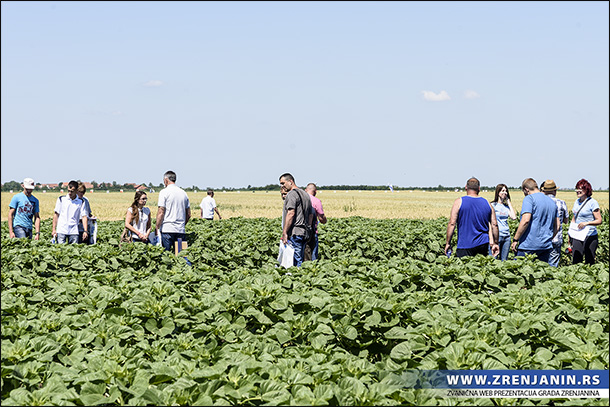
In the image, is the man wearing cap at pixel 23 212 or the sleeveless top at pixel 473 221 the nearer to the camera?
the sleeveless top at pixel 473 221

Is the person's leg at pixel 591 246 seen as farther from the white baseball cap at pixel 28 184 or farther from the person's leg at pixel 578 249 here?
the white baseball cap at pixel 28 184

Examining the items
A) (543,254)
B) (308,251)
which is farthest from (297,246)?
(543,254)

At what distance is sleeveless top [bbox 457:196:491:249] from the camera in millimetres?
8703

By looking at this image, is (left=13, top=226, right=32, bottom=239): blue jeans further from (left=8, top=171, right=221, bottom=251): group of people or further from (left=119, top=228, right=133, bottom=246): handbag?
(left=119, top=228, right=133, bottom=246): handbag

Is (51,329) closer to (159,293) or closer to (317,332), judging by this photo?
(159,293)

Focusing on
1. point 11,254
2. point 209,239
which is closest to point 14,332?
point 11,254

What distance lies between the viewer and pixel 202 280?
614 centimetres

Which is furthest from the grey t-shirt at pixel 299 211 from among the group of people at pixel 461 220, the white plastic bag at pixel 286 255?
the white plastic bag at pixel 286 255

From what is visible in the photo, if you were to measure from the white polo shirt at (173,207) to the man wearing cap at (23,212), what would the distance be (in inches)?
104

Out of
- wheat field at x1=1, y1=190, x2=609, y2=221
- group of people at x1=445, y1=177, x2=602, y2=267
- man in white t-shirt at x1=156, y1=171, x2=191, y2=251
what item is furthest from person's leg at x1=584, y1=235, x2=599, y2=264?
wheat field at x1=1, y1=190, x2=609, y2=221

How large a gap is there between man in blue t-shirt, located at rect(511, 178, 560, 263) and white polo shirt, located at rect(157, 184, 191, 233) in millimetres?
5548

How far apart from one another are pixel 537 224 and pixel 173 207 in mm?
5940

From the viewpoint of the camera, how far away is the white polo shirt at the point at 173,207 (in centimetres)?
1053

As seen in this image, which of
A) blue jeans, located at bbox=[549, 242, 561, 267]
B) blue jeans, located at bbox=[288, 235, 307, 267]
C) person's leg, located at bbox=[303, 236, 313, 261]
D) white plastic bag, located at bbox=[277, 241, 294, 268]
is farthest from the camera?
blue jeans, located at bbox=[549, 242, 561, 267]
